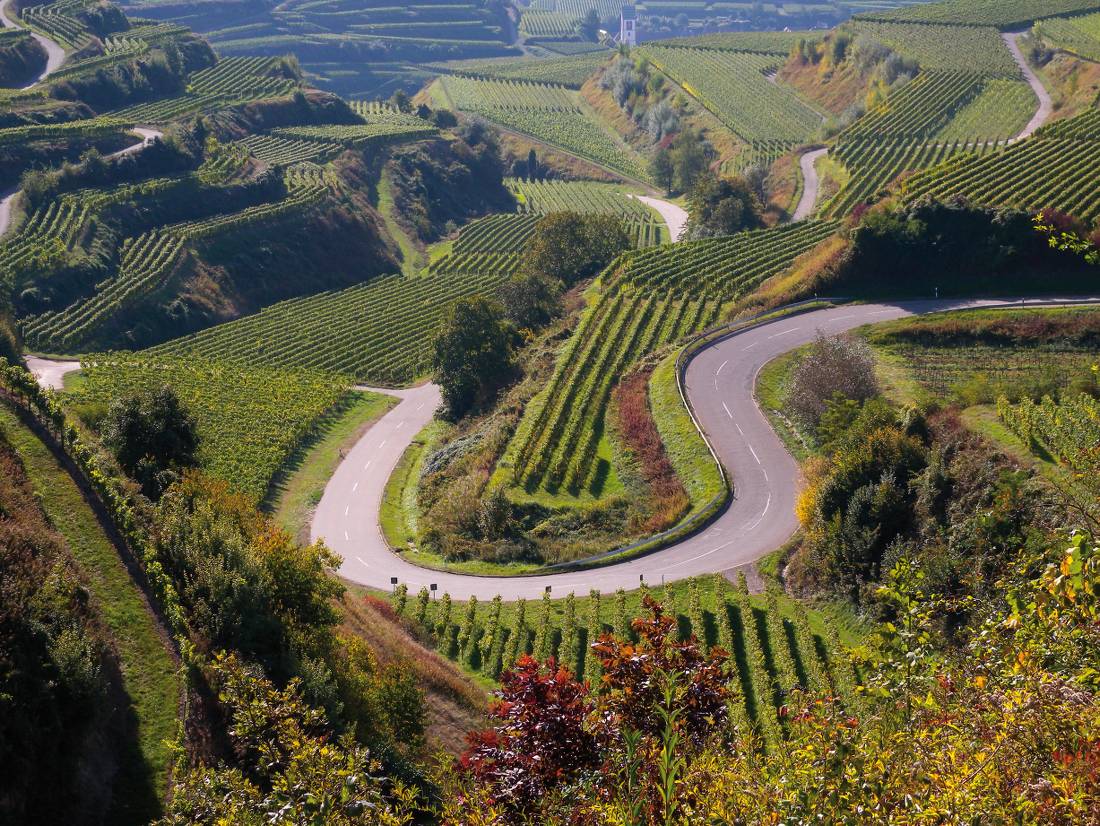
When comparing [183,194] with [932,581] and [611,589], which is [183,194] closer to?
[611,589]

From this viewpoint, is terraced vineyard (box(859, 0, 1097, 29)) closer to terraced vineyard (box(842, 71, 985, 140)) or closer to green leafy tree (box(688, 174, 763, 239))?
terraced vineyard (box(842, 71, 985, 140))

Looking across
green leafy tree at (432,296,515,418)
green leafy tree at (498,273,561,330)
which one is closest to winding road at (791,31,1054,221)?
green leafy tree at (498,273,561,330)

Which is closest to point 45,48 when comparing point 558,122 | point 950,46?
point 558,122

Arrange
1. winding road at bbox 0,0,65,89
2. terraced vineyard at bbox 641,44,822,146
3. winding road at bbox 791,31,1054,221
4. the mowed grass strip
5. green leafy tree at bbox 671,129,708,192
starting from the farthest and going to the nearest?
1. terraced vineyard at bbox 641,44,822,146
2. green leafy tree at bbox 671,129,708,192
3. winding road at bbox 0,0,65,89
4. winding road at bbox 791,31,1054,221
5. the mowed grass strip

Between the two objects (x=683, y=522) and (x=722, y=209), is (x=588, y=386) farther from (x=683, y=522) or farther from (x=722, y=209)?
(x=722, y=209)

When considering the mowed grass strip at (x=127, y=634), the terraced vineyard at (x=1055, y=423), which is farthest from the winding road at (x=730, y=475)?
the mowed grass strip at (x=127, y=634)
